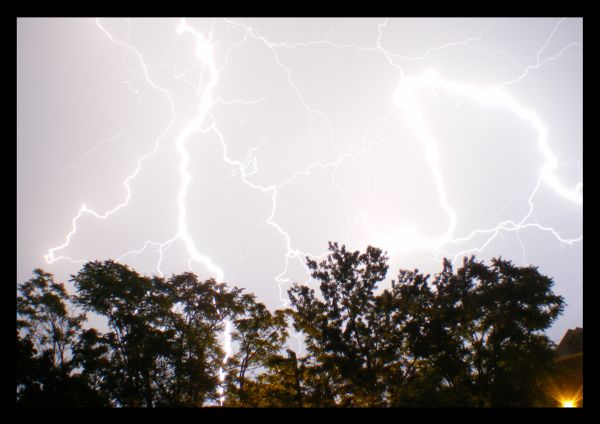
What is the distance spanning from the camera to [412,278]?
1370cm

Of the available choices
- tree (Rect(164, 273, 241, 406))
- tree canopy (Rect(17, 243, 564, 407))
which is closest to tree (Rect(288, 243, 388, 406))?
tree canopy (Rect(17, 243, 564, 407))

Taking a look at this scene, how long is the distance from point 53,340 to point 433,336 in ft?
66.7

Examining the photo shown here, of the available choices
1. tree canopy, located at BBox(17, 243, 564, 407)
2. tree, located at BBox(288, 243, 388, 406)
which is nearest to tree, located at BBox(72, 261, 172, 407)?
tree canopy, located at BBox(17, 243, 564, 407)

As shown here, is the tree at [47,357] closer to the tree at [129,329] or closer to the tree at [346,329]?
the tree at [129,329]

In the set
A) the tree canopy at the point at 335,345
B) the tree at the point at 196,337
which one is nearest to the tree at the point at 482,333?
the tree canopy at the point at 335,345

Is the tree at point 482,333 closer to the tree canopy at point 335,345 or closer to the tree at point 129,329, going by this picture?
the tree canopy at point 335,345

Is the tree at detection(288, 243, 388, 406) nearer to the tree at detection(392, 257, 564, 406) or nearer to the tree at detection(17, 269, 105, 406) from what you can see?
the tree at detection(392, 257, 564, 406)

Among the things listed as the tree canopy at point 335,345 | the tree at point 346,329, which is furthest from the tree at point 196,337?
the tree at point 346,329

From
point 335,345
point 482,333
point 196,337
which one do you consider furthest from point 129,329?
point 482,333

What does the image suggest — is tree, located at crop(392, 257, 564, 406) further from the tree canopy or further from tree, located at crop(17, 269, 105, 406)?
tree, located at crop(17, 269, 105, 406)

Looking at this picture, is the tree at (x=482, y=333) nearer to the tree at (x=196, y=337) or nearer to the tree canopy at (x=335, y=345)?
the tree canopy at (x=335, y=345)

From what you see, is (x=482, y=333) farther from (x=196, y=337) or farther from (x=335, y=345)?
(x=196, y=337)

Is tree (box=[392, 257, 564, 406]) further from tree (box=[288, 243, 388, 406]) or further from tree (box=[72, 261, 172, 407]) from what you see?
tree (box=[72, 261, 172, 407])
